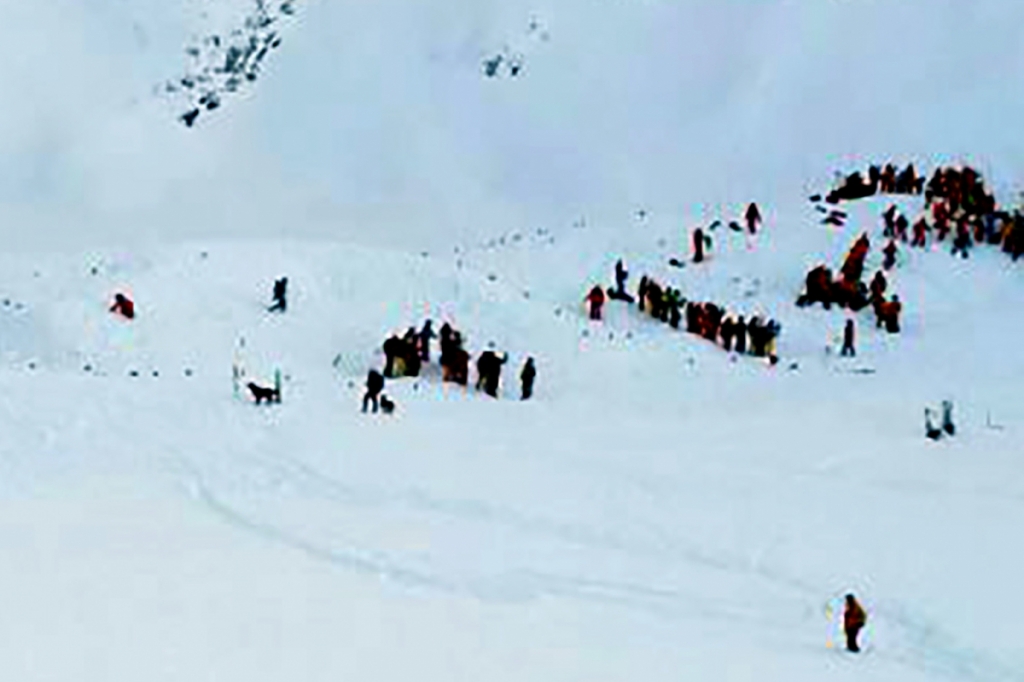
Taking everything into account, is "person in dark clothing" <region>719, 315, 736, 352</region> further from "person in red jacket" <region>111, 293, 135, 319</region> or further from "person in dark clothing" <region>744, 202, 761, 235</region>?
"person in red jacket" <region>111, 293, 135, 319</region>

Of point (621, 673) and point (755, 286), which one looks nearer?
point (621, 673)

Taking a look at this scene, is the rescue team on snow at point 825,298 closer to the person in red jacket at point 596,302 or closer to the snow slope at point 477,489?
the person in red jacket at point 596,302

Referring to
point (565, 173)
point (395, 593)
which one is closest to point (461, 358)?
point (395, 593)

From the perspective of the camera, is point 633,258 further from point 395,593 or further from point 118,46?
point 118,46

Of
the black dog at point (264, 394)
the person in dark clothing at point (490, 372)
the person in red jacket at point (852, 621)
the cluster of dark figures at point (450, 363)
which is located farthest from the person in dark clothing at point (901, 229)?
the person in red jacket at point (852, 621)

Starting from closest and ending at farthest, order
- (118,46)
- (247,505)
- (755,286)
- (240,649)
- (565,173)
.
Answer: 1. (240,649)
2. (247,505)
3. (755,286)
4. (565,173)
5. (118,46)
